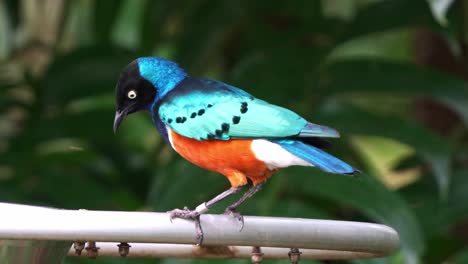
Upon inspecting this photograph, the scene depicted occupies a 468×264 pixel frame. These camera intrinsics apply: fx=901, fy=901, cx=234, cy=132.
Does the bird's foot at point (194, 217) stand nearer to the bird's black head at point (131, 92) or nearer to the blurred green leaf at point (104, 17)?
the bird's black head at point (131, 92)

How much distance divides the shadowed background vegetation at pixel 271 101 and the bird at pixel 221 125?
74 cm

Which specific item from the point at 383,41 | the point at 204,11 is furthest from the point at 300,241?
the point at 383,41

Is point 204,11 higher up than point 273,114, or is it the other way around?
point 204,11

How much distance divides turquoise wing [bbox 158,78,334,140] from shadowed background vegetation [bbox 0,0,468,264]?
0.73 m

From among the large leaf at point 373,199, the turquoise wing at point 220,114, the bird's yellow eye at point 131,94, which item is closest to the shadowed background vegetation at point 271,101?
the large leaf at point 373,199

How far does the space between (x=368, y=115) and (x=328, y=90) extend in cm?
15

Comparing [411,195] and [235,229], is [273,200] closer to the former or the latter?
[411,195]

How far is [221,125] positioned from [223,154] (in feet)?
0.17

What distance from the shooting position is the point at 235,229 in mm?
1330

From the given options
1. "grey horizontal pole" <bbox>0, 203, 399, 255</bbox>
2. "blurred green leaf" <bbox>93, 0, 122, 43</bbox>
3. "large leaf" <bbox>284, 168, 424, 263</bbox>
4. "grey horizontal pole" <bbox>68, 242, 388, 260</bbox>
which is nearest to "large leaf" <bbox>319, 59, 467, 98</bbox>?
"large leaf" <bbox>284, 168, 424, 263</bbox>

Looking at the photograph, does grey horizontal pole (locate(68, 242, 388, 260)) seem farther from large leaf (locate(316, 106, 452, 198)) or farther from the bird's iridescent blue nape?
large leaf (locate(316, 106, 452, 198))

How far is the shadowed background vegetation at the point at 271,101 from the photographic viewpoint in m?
2.66

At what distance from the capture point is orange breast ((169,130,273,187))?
1644 mm

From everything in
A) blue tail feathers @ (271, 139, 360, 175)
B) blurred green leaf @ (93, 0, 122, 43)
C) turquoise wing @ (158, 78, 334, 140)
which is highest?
blurred green leaf @ (93, 0, 122, 43)
